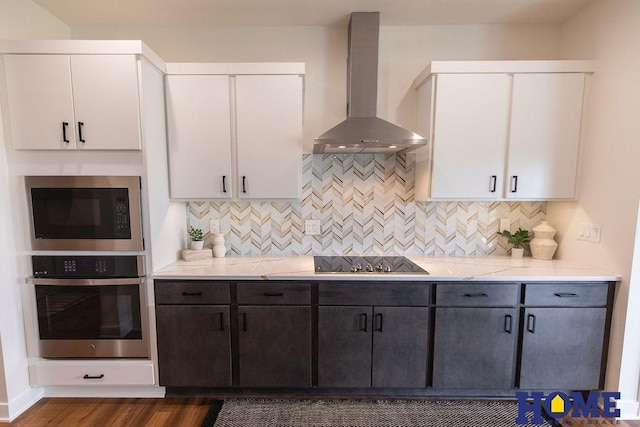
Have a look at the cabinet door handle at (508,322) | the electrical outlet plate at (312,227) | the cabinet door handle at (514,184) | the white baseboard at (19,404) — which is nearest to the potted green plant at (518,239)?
the cabinet door handle at (514,184)

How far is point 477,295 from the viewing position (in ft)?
6.41

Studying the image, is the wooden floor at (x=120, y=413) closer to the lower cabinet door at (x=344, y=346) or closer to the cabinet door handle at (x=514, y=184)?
the lower cabinet door at (x=344, y=346)

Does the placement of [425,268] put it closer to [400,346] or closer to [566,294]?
[400,346]

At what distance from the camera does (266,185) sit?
2.21 metres

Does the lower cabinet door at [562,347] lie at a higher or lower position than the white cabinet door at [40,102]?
lower

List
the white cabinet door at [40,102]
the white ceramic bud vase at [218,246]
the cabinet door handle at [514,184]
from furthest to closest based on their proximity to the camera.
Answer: the white ceramic bud vase at [218,246], the cabinet door handle at [514,184], the white cabinet door at [40,102]

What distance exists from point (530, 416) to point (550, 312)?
2.34ft

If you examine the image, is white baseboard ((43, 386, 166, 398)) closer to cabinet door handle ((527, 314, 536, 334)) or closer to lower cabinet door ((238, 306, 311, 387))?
lower cabinet door ((238, 306, 311, 387))

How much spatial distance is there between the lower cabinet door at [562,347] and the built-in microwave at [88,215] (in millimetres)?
2730

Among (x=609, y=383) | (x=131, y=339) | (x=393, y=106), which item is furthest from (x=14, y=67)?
(x=609, y=383)

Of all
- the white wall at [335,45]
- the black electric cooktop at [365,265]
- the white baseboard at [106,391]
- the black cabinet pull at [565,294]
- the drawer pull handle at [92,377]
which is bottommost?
the white baseboard at [106,391]

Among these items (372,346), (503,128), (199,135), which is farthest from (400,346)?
(199,135)

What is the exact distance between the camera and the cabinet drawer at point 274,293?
6.48ft

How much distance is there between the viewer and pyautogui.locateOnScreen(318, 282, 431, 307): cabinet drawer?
196 cm
